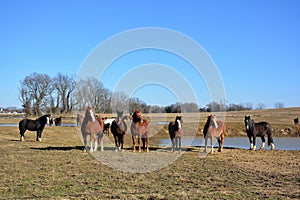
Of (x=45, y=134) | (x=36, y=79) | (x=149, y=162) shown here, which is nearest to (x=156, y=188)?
(x=149, y=162)

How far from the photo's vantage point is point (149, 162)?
458 inches

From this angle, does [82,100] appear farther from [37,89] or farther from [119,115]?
[37,89]

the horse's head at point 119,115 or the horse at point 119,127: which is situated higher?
the horse's head at point 119,115

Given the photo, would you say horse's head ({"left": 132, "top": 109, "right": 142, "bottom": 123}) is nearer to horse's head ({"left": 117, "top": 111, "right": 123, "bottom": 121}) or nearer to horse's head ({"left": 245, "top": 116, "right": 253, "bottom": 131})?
horse's head ({"left": 117, "top": 111, "right": 123, "bottom": 121})

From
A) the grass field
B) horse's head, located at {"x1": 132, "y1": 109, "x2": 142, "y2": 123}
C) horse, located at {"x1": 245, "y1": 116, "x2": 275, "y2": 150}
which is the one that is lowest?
the grass field

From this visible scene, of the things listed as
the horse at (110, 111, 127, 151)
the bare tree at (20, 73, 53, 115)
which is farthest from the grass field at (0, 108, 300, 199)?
the bare tree at (20, 73, 53, 115)

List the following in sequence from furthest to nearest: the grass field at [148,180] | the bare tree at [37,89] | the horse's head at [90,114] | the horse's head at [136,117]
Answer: the bare tree at [37,89]
the horse's head at [136,117]
the horse's head at [90,114]
the grass field at [148,180]

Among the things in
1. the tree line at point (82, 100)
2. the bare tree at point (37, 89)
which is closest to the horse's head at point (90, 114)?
the tree line at point (82, 100)

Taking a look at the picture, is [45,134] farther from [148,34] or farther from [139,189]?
[139,189]

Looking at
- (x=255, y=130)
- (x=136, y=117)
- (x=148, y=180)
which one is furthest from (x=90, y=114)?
(x=255, y=130)

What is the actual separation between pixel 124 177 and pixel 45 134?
21531 millimetres

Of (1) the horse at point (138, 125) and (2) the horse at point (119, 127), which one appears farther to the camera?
(2) the horse at point (119, 127)

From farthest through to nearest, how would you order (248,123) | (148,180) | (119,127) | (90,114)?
(248,123), (119,127), (90,114), (148,180)

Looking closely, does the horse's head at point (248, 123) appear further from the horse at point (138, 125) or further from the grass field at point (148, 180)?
the horse at point (138, 125)
